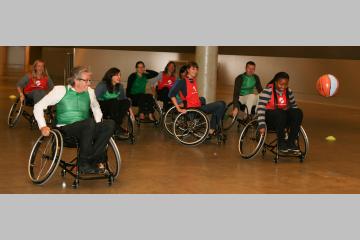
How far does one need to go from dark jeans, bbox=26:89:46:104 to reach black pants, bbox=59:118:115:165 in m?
3.30

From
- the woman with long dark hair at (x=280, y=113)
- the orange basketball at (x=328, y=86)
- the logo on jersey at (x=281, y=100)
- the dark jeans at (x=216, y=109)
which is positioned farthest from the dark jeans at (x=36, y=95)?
the orange basketball at (x=328, y=86)

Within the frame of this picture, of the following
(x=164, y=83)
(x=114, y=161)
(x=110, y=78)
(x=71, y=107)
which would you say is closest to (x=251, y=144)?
(x=110, y=78)

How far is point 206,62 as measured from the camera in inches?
428

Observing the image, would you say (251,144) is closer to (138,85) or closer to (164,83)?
(138,85)

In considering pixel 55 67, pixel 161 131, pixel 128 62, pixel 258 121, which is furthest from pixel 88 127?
pixel 55 67

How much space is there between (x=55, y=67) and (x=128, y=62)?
7501 mm

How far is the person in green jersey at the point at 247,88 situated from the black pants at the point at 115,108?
171cm

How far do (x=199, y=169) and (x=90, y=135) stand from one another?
5.02 feet

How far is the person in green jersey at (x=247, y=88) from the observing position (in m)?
9.38

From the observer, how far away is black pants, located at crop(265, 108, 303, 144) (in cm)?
723

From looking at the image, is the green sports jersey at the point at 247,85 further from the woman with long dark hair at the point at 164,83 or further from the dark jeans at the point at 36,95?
the dark jeans at the point at 36,95

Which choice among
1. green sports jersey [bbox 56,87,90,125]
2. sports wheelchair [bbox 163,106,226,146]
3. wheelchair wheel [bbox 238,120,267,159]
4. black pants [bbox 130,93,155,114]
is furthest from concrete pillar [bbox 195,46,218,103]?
green sports jersey [bbox 56,87,90,125]

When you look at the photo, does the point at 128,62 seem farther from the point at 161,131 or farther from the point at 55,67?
the point at 161,131

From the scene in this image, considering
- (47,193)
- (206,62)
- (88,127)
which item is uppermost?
(206,62)
